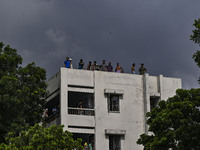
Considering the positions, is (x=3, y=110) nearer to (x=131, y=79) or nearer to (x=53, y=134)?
(x=53, y=134)

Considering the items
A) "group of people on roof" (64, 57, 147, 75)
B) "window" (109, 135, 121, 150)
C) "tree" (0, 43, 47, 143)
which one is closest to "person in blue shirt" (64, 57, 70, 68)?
"group of people on roof" (64, 57, 147, 75)

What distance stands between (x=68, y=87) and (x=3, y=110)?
5.37 metres

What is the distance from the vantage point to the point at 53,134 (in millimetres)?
30375

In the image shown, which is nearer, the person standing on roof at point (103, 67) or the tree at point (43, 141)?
the tree at point (43, 141)

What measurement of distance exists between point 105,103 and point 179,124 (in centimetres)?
950

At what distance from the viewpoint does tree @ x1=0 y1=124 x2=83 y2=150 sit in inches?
1149

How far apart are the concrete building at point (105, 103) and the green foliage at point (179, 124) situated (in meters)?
6.93

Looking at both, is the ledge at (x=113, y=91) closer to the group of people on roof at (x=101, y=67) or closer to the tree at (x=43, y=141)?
the group of people on roof at (x=101, y=67)

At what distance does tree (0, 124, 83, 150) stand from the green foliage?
478 cm

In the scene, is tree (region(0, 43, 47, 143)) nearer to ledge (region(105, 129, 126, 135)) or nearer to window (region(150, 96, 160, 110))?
ledge (region(105, 129, 126, 135))

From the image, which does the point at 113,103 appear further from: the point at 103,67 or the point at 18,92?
the point at 18,92

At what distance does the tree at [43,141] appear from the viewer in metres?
29.2

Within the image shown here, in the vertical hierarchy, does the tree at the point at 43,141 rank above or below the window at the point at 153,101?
below

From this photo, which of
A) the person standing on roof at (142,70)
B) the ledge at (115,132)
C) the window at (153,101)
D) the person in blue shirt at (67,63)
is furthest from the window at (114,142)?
the person in blue shirt at (67,63)
